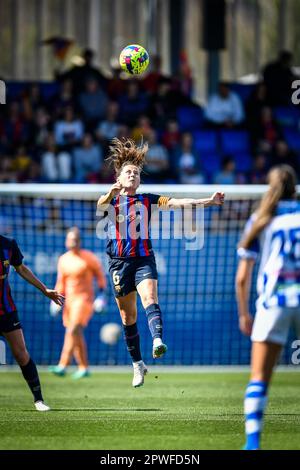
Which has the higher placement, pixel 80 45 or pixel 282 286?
pixel 80 45

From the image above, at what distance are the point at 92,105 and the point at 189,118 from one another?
81.6 inches

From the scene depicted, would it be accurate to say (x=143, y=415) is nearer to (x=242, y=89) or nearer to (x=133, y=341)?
(x=133, y=341)

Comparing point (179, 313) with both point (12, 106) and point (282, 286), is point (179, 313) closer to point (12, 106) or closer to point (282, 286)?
point (12, 106)

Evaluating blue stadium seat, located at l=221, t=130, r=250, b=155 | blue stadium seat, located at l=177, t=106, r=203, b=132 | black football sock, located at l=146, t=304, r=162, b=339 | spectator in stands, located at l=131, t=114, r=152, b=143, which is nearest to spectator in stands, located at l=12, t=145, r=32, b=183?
spectator in stands, located at l=131, t=114, r=152, b=143

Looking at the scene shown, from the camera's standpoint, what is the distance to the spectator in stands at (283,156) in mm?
21438

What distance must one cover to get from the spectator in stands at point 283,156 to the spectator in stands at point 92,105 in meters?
3.49

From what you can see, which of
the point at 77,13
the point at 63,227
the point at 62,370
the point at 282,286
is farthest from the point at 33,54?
the point at 282,286

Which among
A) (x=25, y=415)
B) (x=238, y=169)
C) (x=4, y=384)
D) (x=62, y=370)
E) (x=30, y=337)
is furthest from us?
(x=238, y=169)

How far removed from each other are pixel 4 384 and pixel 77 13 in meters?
20.9

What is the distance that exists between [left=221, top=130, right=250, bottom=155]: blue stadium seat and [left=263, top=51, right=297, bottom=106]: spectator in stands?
147 cm

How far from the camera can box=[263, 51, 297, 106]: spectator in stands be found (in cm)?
2309

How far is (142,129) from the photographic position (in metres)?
21.0

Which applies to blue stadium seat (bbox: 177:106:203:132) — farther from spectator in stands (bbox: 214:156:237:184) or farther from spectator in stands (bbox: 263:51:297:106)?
spectator in stands (bbox: 214:156:237:184)

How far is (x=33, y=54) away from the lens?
124 ft
